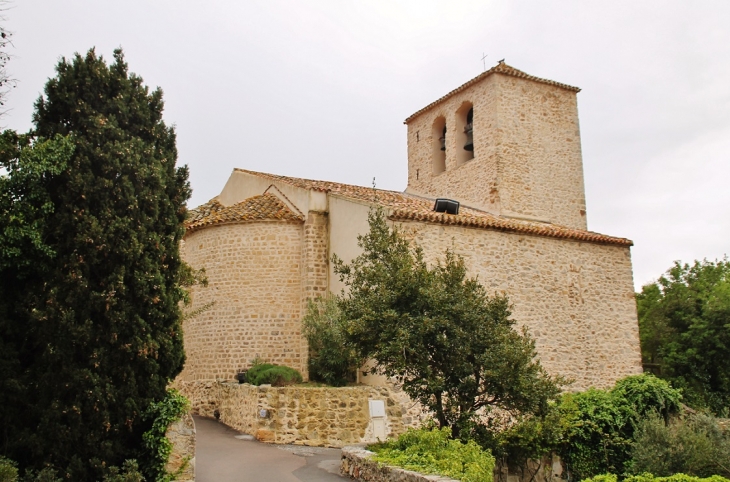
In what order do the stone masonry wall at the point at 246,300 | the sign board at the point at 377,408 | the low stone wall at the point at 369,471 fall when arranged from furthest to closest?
Result: the stone masonry wall at the point at 246,300
the sign board at the point at 377,408
the low stone wall at the point at 369,471

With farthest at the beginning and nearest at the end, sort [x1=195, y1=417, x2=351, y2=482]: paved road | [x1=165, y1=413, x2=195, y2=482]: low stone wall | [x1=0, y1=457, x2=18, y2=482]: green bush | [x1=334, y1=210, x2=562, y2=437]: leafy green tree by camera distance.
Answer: [x1=334, y1=210, x2=562, y2=437]: leafy green tree → [x1=195, y1=417, x2=351, y2=482]: paved road → [x1=165, y1=413, x2=195, y2=482]: low stone wall → [x1=0, y1=457, x2=18, y2=482]: green bush

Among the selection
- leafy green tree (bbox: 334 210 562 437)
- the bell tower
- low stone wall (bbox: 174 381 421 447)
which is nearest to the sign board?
low stone wall (bbox: 174 381 421 447)

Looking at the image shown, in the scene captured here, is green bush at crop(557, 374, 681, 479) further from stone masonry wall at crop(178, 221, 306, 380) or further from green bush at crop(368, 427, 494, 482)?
stone masonry wall at crop(178, 221, 306, 380)

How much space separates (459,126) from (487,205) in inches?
156

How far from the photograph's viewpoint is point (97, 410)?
8.95 metres

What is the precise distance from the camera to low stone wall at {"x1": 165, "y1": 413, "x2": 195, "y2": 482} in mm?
9461

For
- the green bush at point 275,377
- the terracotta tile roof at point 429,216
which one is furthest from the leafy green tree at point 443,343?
the terracotta tile roof at point 429,216

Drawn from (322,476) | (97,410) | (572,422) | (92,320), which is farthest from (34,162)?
(572,422)

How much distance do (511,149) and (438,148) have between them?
3681 millimetres

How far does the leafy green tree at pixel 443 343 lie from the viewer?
10828 millimetres

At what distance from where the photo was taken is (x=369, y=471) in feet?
32.9

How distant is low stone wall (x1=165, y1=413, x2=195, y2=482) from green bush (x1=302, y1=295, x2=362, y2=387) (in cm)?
514

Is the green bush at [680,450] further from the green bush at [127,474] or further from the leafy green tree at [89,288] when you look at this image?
the green bush at [127,474]

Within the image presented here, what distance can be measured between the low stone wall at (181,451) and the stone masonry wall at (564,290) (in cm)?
799
